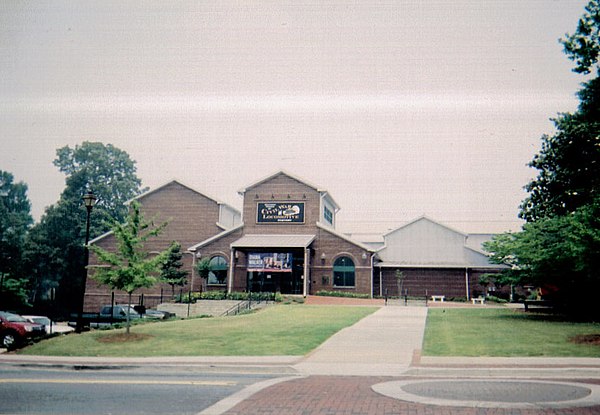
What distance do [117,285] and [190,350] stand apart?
224 inches

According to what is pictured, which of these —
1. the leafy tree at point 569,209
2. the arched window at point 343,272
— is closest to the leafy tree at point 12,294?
the arched window at point 343,272

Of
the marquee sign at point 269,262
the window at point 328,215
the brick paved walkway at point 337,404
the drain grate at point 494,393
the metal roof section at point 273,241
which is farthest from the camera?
the window at point 328,215

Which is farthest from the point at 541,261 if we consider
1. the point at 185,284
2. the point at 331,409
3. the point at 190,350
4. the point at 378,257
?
the point at 185,284

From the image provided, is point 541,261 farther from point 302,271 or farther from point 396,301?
point 302,271

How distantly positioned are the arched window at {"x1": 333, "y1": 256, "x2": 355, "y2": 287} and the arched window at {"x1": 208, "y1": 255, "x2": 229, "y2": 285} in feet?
31.6

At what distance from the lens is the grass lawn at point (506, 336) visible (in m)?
14.9

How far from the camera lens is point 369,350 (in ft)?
53.2

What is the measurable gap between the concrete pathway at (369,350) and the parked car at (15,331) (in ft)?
39.6

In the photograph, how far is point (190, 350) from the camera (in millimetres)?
16969

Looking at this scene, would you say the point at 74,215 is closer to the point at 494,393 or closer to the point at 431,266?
the point at 431,266

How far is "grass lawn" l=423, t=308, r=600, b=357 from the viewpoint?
14883 mm

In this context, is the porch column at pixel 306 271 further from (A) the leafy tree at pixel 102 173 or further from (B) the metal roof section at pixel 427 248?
(A) the leafy tree at pixel 102 173

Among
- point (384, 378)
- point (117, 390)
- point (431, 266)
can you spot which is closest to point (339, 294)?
point (431, 266)

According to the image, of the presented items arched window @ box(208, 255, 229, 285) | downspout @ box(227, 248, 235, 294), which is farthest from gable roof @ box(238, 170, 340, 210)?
arched window @ box(208, 255, 229, 285)
